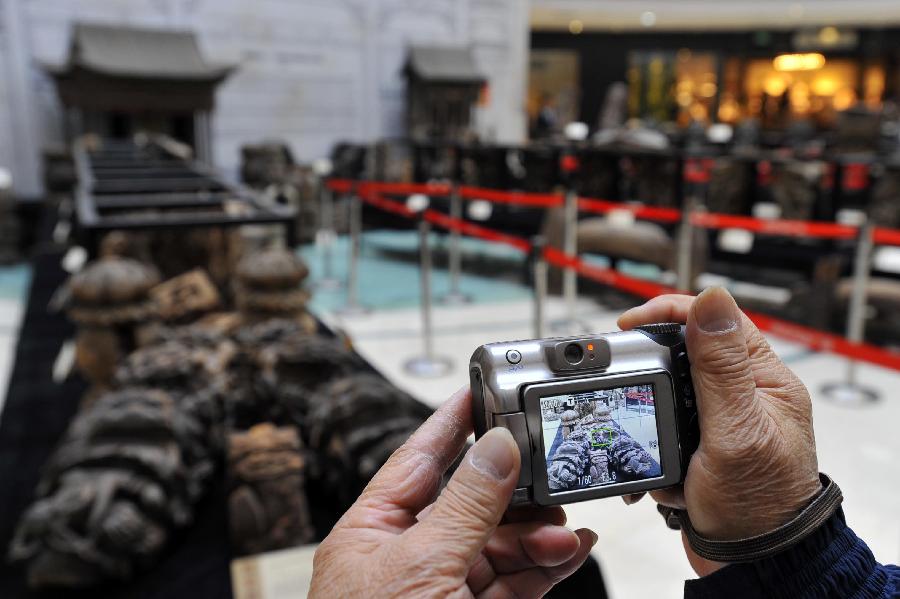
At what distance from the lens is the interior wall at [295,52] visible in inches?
418

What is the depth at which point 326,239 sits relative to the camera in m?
8.02

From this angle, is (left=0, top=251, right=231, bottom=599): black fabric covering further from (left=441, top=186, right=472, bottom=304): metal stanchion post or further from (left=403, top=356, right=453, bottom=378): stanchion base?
(left=441, top=186, right=472, bottom=304): metal stanchion post

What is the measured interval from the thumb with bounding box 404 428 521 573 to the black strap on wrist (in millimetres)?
251

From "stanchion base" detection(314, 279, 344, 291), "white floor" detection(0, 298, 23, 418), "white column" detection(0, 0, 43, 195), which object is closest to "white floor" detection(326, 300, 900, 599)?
"stanchion base" detection(314, 279, 344, 291)

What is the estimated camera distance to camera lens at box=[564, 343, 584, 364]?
78cm

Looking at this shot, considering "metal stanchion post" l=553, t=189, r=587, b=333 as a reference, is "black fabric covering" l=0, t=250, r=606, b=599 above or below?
below

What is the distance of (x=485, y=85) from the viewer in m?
14.0

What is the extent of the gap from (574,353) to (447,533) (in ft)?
0.72

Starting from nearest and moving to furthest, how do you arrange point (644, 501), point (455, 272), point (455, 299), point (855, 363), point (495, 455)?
1. point (495, 455)
2. point (644, 501)
3. point (855, 363)
4. point (455, 299)
5. point (455, 272)

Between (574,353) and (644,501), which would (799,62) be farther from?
(574,353)

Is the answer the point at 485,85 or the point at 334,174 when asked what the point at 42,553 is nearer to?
the point at 334,174

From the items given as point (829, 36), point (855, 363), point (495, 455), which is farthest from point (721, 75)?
point (495, 455)

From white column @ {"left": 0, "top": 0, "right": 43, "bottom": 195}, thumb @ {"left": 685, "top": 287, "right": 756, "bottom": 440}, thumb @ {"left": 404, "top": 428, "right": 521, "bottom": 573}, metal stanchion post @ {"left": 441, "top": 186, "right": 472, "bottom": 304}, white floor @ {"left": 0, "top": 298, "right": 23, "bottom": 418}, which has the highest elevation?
white column @ {"left": 0, "top": 0, "right": 43, "bottom": 195}

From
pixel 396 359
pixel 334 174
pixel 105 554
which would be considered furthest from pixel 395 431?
pixel 334 174
